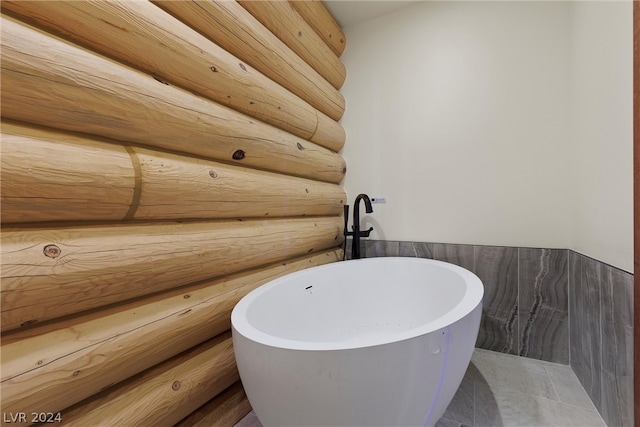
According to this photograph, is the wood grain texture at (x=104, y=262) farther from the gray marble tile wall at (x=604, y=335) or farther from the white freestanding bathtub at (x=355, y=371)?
the gray marble tile wall at (x=604, y=335)

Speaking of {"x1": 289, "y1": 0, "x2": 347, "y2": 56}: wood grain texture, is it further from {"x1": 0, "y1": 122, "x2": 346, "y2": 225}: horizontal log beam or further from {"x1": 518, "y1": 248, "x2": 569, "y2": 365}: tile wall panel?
{"x1": 518, "y1": 248, "x2": 569, "y2": 365}: tile wall panel

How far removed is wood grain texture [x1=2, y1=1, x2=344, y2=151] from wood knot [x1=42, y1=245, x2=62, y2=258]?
634mm

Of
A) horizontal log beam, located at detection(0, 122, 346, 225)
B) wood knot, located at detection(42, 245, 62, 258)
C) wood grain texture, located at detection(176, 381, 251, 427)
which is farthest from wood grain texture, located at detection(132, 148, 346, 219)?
wood grain texture, located at detection(176, 381, 251, 427)

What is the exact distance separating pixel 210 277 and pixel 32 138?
30.5 inches

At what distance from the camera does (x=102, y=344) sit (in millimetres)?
800

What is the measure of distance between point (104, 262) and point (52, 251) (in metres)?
0.13

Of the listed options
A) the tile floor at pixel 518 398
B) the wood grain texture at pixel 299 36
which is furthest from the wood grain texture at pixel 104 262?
the wood grain texture at pixel 299 36

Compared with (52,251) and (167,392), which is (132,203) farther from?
(167,392)

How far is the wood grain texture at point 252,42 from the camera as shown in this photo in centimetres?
115

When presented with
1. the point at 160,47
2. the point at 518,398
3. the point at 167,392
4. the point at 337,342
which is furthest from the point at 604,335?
the point at 160,47

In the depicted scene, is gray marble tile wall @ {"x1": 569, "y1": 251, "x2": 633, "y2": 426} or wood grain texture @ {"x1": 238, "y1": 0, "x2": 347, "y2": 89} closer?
gray marble tile wall @ {"x1": 569, "y1": 251, "x2": 633, "y2": 426}

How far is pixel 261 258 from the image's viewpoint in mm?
1507

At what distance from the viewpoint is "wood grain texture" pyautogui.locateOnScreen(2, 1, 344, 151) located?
0.76m

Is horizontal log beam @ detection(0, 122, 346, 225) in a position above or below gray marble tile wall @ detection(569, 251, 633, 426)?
above
